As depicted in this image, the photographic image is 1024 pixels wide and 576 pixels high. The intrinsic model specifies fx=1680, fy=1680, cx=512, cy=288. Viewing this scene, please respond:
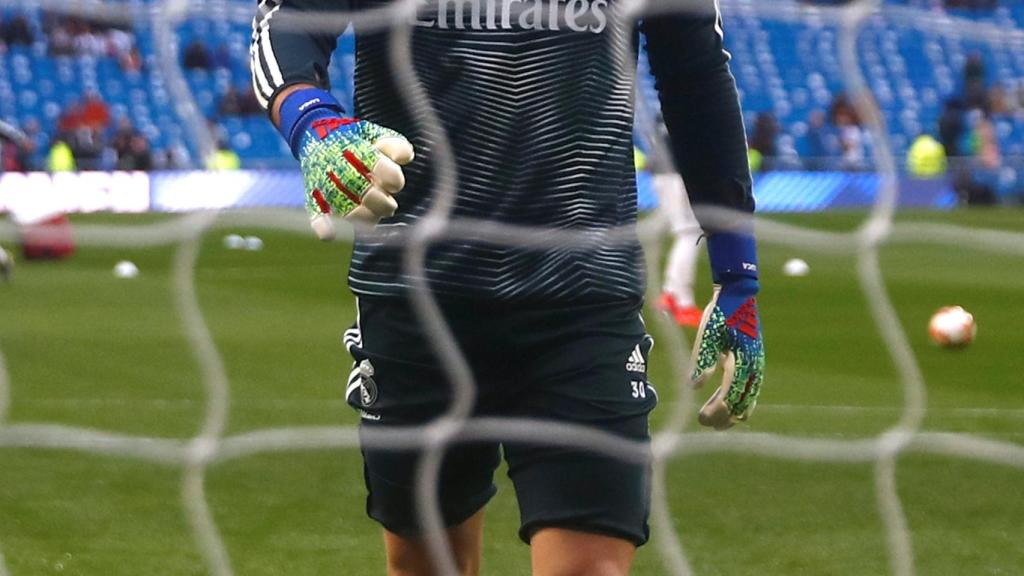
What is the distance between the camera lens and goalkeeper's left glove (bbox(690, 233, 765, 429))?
229cm

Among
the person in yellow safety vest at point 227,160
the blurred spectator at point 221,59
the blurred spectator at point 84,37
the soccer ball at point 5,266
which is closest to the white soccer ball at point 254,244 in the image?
the person in yellow safety vest at point 227,160

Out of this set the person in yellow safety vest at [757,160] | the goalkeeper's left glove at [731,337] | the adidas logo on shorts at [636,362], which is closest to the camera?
the adidas logo on shorts at [636,362]

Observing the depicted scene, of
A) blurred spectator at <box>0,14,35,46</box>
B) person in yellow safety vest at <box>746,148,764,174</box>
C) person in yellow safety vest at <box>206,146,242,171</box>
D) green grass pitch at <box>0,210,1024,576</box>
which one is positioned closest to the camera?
green grass pitch at <box>0,210,1024,576</box>

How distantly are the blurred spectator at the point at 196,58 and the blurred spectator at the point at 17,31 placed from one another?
1.91 m

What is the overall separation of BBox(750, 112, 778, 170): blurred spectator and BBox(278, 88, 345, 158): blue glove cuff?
16.3m

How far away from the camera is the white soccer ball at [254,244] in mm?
14008

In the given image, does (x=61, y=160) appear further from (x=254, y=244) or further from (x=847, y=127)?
(x=847, y=127)

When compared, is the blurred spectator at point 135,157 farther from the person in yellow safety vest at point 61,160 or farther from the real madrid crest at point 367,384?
the real madrid crest at point 367,384

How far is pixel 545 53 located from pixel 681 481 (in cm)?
224

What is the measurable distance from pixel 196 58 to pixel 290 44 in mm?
16898

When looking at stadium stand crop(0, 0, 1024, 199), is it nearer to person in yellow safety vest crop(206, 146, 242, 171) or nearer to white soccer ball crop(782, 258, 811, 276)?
person in yellow safety vest crop(206, 146, 242, 171)

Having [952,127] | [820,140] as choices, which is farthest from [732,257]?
[952,127]

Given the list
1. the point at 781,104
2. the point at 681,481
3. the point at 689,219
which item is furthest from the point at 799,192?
the point at 681,481

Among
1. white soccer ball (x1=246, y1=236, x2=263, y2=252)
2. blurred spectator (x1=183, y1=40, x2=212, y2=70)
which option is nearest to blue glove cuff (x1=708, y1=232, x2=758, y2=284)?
white soccer ball (x1=246, y1=236, x2=263, y2=252)
